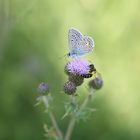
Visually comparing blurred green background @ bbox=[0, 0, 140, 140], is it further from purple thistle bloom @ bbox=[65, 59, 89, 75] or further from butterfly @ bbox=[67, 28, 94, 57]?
butterfly @ bbox=[67, 28, 94, 57]

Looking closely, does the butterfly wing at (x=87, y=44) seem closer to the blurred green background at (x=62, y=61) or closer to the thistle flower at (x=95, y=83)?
the thistle flower at (x=95, y=83)

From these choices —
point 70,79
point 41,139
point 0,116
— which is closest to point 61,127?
point 41,139

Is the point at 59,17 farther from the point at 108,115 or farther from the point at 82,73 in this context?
the point at 82,73

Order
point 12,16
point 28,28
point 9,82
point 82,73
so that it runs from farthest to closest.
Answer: point 28,28 < point 9,82 < point 12,16 < point 82,73

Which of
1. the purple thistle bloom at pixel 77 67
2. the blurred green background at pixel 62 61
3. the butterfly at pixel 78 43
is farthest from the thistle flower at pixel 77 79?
the blurred green background at pixel 62 61

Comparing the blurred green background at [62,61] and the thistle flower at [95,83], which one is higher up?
the blurred green background at [62,61]
